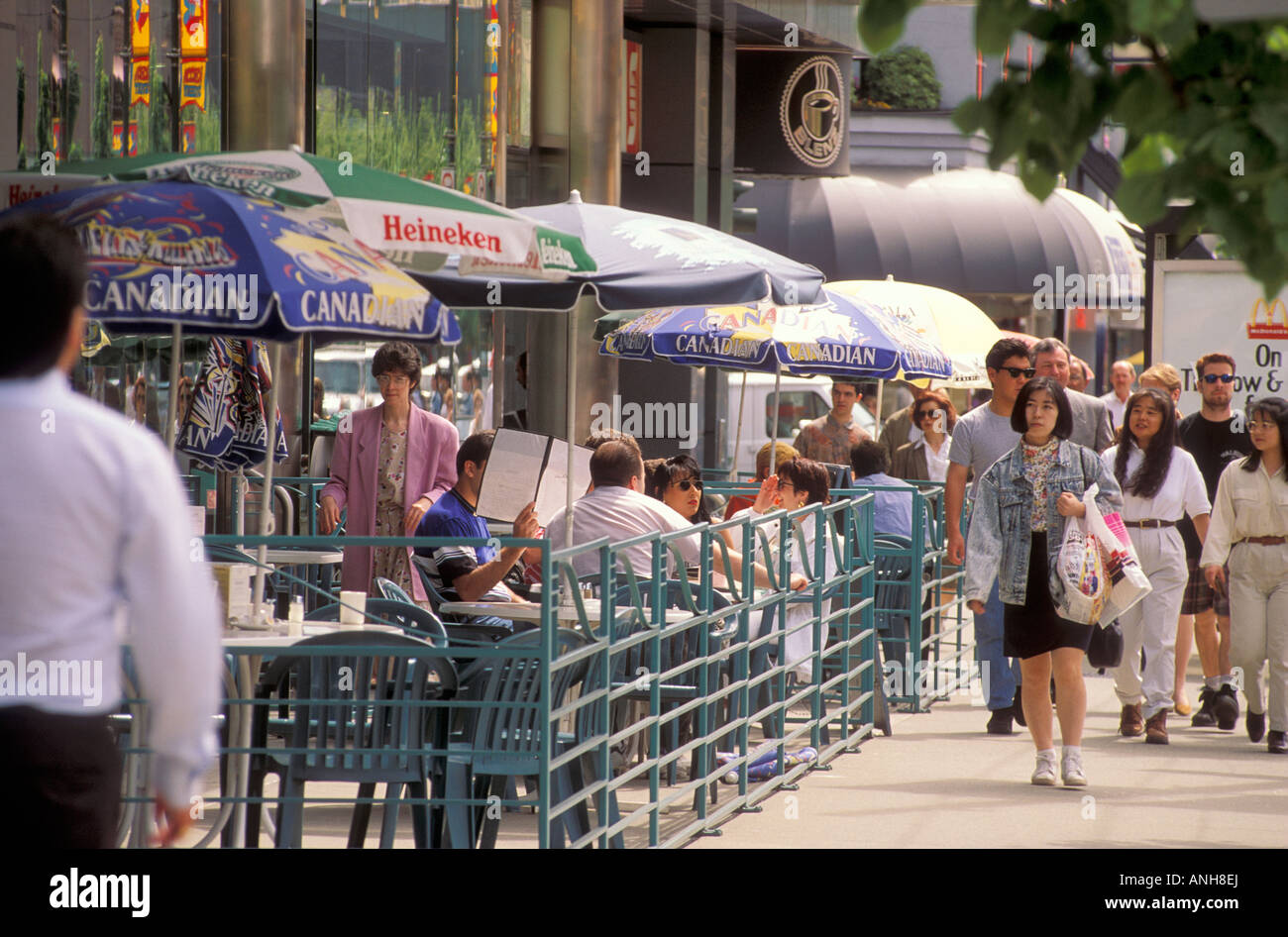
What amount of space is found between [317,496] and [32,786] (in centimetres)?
801

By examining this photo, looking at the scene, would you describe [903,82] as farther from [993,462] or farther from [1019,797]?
[1019,797]

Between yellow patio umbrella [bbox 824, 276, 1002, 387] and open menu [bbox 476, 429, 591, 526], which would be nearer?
open menu [bbox 476, 429, 591, 526]

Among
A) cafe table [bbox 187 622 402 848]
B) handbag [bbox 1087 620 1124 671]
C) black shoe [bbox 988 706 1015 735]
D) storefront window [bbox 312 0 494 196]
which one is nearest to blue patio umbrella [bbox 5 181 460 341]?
cafe table [bbox 187 622 402 848]

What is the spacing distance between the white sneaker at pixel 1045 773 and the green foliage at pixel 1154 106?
20.6ft

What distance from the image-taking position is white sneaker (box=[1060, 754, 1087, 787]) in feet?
28.7

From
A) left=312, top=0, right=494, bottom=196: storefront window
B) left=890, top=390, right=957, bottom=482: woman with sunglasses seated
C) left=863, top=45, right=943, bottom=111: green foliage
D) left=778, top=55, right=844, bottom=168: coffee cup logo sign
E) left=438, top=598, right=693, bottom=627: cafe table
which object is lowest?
left=438, top=598, right=693, bottom=627: cafe table

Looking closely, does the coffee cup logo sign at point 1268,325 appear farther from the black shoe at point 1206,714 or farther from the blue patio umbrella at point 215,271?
the blue patio umbrella at point 215,271

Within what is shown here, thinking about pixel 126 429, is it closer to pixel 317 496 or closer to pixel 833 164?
pixel 317 496

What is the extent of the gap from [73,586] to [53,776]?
0.35m

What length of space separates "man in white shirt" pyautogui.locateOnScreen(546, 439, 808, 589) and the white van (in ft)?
41.4

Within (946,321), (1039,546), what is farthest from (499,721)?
(946,321)

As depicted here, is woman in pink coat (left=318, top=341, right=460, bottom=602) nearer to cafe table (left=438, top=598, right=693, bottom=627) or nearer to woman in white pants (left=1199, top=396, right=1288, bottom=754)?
cafe table (left=438, top=598, right=693, bottom=627)

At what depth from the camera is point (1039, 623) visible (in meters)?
8.50

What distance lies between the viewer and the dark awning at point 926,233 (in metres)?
32.6
